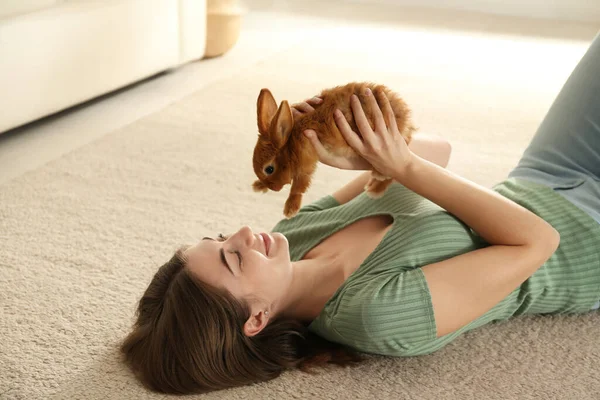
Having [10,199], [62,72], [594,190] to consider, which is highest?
[594,190]

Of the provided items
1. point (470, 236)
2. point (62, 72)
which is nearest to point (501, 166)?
point (470, 236)

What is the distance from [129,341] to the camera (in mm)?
1371

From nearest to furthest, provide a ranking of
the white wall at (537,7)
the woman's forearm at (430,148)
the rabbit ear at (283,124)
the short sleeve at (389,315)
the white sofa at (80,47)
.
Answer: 1. the rabbit ear at (283,124)
2. the short sleeve at (389,315)
3. the woman's forearm at (430,148)
4. the white sofa at (80,47)
5. the white wall at (537,7)

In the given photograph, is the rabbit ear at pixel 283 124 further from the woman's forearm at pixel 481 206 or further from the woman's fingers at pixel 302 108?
the woman's forearm at pixel 481 206

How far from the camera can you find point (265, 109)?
1155mm

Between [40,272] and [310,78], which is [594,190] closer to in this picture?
[40,272]

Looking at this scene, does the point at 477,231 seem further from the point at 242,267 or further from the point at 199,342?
the point at 199,342

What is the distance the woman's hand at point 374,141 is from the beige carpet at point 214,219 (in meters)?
0.42

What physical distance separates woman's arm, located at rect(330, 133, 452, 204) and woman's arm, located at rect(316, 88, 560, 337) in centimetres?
25

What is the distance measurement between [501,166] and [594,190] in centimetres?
81

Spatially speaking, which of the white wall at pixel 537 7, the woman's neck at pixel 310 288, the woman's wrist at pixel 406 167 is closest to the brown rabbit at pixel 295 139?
the woman's wrist at pixel 406 167

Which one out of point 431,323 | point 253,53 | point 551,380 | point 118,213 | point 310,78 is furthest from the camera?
point 253,53

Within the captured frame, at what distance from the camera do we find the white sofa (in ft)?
8.05

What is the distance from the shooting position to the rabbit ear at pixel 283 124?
112cm
